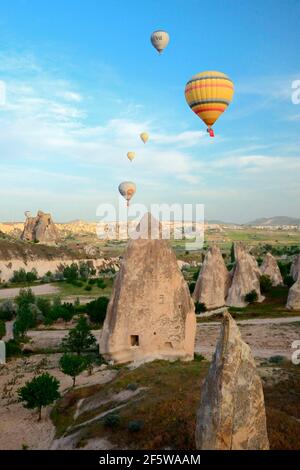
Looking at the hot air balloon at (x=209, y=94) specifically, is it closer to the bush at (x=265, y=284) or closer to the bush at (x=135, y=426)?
the bush at (x=265, y=284)

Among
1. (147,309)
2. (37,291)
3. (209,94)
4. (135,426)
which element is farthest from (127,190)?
(135,426)

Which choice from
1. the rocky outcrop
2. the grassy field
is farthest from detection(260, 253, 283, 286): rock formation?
the grassy field

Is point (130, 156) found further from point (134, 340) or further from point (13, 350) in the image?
point (134, 340)

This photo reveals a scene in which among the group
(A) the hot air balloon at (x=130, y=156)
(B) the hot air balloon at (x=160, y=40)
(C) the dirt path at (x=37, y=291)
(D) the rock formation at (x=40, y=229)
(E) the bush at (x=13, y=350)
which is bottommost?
(C) the dirt path at (x=37, y=291)

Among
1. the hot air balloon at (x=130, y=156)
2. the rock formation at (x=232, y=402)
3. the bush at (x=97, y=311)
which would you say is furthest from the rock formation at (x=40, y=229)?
the rock formation at (x=232, y=402)

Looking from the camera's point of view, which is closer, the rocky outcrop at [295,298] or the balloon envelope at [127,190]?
the rocky outcrop at [295,298]
